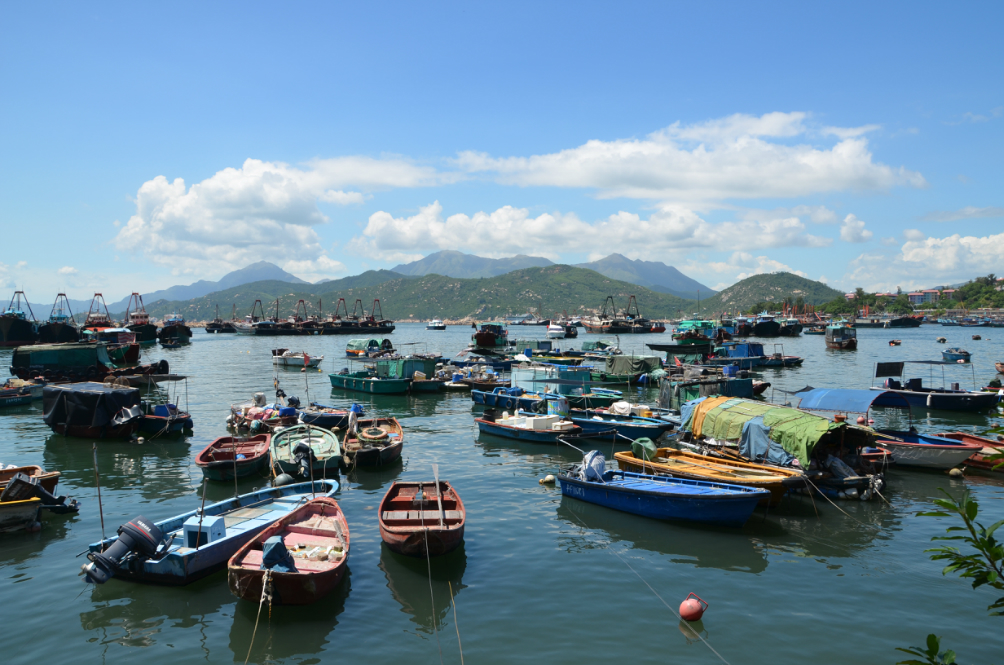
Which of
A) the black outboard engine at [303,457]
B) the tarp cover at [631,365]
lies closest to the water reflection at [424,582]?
the black outboard engine at [303,457]

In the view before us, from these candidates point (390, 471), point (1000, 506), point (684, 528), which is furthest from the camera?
point (390, 471)

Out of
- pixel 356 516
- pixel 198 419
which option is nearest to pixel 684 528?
pixel 356 516

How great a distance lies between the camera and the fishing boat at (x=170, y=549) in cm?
1566

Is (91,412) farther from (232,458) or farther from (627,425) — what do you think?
(627,425)

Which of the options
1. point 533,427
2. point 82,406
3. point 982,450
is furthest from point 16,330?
point 982,450

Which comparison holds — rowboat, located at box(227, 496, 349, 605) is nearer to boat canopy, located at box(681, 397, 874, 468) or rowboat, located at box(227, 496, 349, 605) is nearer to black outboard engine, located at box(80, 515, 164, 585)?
black outboard engine, located at box(80, 515, 164, 585)

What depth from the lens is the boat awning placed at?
28.7m

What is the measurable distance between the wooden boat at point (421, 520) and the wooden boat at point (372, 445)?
7.12m

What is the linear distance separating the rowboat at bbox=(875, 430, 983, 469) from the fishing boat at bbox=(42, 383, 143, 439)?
136 feet

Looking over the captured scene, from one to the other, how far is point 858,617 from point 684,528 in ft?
21.1

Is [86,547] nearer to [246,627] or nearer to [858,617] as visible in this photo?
[246,627]

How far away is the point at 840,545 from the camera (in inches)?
767

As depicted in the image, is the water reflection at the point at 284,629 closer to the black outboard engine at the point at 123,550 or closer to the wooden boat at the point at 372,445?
the black outboard engine at the point at 123,550

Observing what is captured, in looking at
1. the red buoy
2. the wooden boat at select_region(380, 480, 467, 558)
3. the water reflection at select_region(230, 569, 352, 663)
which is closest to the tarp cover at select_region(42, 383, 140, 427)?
the wooden boat at select_region(380, 480, 467, 558)
